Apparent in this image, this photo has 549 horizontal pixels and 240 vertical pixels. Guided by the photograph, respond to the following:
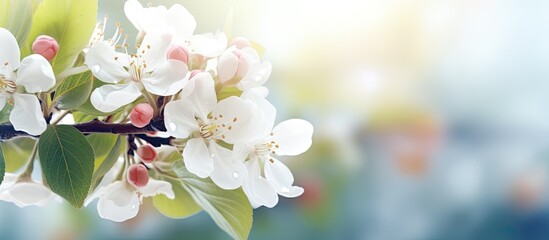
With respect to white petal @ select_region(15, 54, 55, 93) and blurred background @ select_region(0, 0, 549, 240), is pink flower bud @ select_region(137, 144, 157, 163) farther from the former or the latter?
blurred background @ select_region(0, 0, 549, 240)

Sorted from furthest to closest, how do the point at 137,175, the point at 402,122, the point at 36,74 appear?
the point at 402,122, the point at 137,175, the point at 36,74

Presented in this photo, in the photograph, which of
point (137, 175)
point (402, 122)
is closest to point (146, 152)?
point (137, 175)

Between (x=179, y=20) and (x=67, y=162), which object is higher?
(x=179, y=20)

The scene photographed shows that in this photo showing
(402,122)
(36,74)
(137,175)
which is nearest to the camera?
(36,74)

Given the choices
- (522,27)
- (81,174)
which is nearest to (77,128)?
(81,174)

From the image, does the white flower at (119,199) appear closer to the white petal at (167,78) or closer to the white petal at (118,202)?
the white petal at (118,202)

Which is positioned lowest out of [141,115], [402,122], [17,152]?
[17,152]

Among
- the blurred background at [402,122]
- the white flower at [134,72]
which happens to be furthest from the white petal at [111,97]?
the blurred background at [402,122]

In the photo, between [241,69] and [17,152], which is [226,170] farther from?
[17,152]
